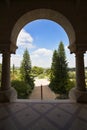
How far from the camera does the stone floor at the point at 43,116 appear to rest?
330 centimetres

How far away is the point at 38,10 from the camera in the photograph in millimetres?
5754

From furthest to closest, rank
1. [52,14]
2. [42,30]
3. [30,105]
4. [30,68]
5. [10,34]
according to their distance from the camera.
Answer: [42,30], [30,68], [52,14], [10,34], [30,105]

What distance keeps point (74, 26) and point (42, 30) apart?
96.0ft

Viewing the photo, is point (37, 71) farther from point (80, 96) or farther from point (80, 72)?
point (80, 96)

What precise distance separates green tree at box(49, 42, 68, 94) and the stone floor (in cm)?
1745

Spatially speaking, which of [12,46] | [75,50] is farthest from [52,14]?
[12,46]

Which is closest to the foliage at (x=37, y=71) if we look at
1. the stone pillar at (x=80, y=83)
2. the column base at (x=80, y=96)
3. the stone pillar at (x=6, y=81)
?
the stone pillar at (x=6, y=81)

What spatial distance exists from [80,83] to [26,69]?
21.4 m

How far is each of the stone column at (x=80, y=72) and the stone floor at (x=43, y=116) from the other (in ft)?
2.56

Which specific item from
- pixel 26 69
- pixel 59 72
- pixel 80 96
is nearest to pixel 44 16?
pixel 80 96

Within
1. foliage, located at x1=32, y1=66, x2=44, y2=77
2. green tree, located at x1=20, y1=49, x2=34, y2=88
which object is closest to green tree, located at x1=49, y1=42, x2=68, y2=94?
foliage, located at x1=32, y1=66, x2=44, y2=77

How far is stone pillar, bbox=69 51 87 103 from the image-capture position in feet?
17.5

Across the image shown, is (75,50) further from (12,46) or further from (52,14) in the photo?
(12,46)

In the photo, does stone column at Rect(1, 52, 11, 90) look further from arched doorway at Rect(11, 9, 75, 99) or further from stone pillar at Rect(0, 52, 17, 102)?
arched doorway at Rect(11, 9, 75, 99)
